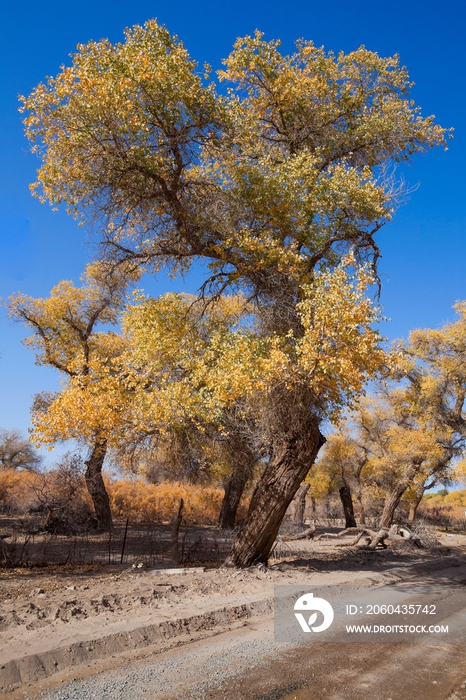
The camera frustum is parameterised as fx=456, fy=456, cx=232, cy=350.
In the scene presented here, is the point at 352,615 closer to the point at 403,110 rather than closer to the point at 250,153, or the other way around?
the point at 250,153

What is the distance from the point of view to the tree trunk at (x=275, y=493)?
945 centimetres

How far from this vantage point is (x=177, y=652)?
481 cm

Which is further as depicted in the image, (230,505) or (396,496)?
(396,496)

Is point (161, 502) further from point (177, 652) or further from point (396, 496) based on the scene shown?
point (177, 652)

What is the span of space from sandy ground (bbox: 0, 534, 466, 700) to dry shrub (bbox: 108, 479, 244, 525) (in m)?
20.8

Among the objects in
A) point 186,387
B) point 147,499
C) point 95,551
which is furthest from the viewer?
point 147,499

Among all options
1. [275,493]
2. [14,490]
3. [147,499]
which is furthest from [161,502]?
[275,493]

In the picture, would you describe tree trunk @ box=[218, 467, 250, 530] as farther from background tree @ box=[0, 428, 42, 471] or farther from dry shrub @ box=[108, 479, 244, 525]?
background tree @ box=[0, 428, 42, 471]

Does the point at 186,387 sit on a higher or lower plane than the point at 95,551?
higher

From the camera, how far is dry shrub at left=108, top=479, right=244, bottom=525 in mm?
28469

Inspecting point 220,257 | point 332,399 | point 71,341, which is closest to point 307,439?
point 332,399

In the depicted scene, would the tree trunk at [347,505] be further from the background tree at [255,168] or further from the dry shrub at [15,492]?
the background tree at [255,168]

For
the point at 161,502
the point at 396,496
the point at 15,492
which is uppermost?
the point at 396,496

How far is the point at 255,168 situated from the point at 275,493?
6.77 metres
